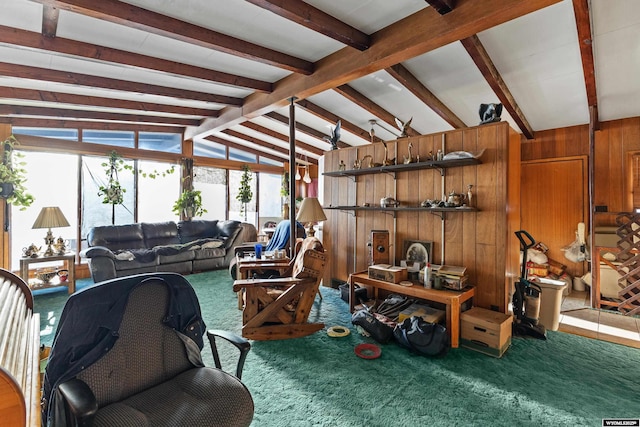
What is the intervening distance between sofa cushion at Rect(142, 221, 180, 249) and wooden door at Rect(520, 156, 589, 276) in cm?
685

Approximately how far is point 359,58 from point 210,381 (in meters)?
3.04

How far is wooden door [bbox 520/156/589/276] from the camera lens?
5.20 m

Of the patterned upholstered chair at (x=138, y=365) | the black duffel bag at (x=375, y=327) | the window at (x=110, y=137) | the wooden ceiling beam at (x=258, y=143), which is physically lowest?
the black duffel bag at (x=375, y=327)

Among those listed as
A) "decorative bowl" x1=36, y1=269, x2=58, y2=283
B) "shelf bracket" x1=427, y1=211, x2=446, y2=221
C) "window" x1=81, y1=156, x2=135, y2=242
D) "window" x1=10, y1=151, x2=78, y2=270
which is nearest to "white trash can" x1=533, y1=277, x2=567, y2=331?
"shelf bracket" x1=427, y1=211, x2=446, y2=221

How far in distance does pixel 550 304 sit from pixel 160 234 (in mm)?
6114

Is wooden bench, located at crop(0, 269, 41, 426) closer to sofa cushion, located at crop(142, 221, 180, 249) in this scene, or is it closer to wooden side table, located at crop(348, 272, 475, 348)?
wooden side table, located at crop(348, 272, 475, 348)

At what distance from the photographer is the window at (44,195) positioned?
4.96 meters

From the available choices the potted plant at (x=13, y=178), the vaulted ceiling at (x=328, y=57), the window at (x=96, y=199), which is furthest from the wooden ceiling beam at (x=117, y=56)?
the window at (x=96, y=199)

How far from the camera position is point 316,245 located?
11.0 ft

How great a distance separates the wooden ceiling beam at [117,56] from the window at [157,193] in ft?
11.9

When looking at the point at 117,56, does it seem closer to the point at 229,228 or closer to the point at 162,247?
the point at 162,247

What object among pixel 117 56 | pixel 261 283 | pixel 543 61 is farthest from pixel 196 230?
pixel 543 61

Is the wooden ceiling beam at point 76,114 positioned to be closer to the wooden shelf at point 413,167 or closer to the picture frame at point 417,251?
the wooden shelf at point 413,167

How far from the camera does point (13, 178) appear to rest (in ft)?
14.8
